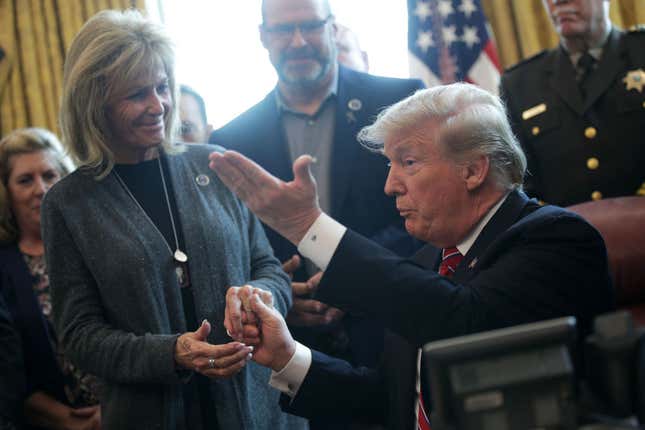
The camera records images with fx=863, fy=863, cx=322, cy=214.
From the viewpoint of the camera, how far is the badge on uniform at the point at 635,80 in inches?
137

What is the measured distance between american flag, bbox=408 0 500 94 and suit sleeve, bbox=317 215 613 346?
2898 mm

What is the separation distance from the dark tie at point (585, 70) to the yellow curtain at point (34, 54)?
3.24m

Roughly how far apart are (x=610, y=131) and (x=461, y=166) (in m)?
1.61

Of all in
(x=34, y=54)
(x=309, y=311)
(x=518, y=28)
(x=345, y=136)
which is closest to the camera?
(x=309, y=311)

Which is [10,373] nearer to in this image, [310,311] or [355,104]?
[310,311]

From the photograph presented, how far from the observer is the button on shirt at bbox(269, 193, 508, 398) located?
A: 193cm

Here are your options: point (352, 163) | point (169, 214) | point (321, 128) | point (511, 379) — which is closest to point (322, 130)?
point (321, 128)

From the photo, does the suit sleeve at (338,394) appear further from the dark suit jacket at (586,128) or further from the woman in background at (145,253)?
the dark suit jacket at (586,128)

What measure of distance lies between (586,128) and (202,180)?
1.70 m

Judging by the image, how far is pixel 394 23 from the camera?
5.50 m

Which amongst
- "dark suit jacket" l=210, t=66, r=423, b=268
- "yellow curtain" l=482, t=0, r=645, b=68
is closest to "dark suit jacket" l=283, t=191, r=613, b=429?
"dark suit jacket" l=210, t=66, r=423, b=268

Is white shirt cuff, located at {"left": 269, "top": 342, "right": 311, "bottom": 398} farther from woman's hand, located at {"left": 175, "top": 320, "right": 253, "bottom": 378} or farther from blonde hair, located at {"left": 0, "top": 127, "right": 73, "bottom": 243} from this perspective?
blonde hair, located at {"left": 0, "top": 127, "right": 73, "bottom": 243}

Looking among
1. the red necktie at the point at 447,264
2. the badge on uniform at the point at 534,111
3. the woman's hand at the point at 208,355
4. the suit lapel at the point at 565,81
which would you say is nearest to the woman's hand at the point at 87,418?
the woman's hand at the point at 208,355

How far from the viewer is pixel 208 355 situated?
2238mm
